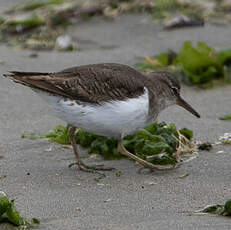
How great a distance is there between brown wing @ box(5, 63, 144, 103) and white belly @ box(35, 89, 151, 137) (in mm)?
61

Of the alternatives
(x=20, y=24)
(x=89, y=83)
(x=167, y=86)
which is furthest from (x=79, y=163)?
(x=20, y=24)

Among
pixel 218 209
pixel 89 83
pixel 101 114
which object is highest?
pixel 89 83

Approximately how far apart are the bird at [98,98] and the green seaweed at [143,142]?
165mm

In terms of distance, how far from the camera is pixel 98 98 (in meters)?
5.34

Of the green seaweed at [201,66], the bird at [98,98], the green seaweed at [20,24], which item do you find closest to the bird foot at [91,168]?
the bird at [98,98]

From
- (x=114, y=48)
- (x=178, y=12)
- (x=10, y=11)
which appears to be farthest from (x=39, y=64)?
(x=178, y=12)

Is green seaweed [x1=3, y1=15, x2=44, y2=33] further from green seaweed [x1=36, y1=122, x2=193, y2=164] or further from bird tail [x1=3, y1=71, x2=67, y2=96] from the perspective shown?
bird tail [x1=3, y1=71, x2=67, y2=96]

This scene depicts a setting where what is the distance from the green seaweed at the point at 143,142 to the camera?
567 cm

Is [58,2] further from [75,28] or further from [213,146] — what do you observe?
[213,146]

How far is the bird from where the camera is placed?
5.30 m

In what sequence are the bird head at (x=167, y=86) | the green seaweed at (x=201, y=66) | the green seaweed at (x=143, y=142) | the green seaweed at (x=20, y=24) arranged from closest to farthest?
the green seaweed at (x=143, y=142) → the bird head at (x=167, y=86) → the green seaweed at (x=201, y=66) → the green seaweed at (x=20, y=24)

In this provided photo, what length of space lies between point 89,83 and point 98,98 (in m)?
0.17

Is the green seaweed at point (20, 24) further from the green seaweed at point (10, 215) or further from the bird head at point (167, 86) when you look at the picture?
the green seaweed at point (10, 215)

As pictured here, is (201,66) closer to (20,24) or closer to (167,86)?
(167,86)
